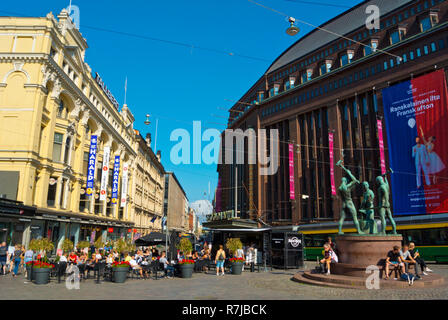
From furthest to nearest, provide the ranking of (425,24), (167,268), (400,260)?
1. (425,24)
2. (167,268)
3. (400,260)

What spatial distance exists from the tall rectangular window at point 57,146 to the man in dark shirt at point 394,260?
30907 millimetres

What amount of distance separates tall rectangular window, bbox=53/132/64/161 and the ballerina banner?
34.6m

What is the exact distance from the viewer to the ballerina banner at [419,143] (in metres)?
34.6

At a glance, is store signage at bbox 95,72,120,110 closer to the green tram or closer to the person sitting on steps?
the person sitting on steps

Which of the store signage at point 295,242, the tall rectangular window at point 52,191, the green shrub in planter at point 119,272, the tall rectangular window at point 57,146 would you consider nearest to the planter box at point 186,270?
the green shrub in planter at point 119,272

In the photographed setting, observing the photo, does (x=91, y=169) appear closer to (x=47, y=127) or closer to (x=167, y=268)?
(x=47, y=127)

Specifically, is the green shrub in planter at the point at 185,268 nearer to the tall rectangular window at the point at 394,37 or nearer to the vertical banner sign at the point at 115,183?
the vertical banner sign at the point at 115,183

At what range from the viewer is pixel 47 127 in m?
30.8

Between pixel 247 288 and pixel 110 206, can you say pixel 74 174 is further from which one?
pixel 247 288

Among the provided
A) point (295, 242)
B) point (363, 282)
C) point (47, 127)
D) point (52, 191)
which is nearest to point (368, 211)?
point (363, 282)

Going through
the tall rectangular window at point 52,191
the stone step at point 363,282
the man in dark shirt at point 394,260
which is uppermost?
the tall rectangular window at point 52,191

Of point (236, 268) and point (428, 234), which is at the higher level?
point (428, 234)

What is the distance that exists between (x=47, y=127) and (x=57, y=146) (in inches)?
111
